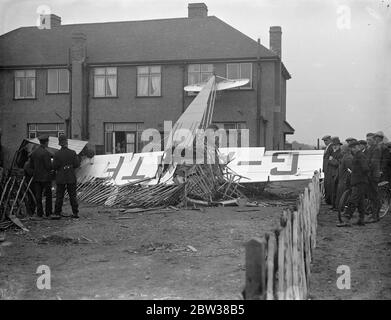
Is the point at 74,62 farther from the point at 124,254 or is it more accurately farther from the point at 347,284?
the point at 347,284

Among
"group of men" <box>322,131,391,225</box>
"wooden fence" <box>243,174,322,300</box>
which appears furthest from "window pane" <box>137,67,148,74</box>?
"wooden fence" <box>243,174,322,300</box>

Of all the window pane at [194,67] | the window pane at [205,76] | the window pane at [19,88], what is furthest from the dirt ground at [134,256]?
the window pane at [19,88]

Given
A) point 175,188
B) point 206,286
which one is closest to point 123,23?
point 175,188

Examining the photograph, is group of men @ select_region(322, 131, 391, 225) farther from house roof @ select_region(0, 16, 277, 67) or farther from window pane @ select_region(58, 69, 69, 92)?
window pane @ select_region(58, 69, 69, 92)

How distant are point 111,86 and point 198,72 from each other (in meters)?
4.85

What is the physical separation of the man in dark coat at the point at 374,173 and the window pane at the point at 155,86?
16816mm

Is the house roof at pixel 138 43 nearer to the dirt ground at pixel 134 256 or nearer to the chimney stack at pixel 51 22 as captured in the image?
the chimney stack at pixel 51 22

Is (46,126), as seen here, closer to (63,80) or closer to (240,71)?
(63,80)

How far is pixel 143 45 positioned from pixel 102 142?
5.71 metres

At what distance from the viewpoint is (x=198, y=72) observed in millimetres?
25547

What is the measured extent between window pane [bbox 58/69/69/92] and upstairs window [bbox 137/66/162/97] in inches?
162

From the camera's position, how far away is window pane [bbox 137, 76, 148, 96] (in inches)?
1036

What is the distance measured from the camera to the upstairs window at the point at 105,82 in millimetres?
26688

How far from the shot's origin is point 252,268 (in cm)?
356
